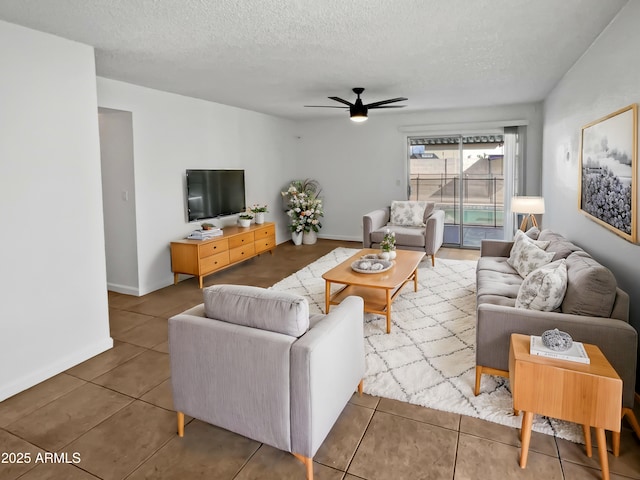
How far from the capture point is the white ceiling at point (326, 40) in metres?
2.48

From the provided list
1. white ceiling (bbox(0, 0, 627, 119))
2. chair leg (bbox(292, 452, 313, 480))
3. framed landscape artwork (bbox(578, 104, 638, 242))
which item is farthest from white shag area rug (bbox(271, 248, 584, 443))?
white ceiling (bbox(0, 0, 627, 119))

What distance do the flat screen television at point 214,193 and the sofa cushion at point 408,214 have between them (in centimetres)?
245

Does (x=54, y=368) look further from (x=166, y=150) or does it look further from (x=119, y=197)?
(x=166, y=150)

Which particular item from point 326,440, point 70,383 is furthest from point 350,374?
point 70,383

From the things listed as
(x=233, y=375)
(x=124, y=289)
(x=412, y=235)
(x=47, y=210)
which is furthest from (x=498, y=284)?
(x=124, y=289)

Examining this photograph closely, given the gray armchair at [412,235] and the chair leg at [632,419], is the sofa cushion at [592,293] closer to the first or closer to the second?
the chair leg at [632,419]

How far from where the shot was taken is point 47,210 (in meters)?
2.88

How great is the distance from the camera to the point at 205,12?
2521 mm

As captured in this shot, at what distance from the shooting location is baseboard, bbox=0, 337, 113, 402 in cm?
269

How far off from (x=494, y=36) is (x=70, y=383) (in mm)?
4011

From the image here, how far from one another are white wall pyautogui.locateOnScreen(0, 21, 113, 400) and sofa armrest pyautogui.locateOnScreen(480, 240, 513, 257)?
3.91m

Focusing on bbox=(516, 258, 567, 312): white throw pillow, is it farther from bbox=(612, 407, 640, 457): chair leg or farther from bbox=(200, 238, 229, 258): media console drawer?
bbox=(200, 238, 229, 258): media console drawer

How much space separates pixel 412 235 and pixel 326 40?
3.36 meters

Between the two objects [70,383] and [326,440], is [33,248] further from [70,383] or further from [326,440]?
[326,440]
